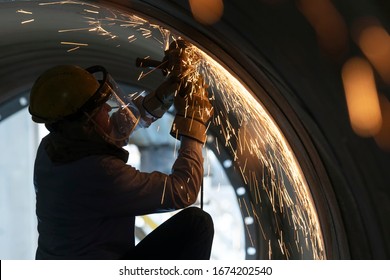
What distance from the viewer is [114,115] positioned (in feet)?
7.25

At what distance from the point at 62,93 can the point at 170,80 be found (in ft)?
1.21

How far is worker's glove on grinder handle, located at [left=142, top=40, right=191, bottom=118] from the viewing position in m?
2.29

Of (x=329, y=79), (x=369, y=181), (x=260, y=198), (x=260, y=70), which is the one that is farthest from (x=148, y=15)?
(x=260, y=198)

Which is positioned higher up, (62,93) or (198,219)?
(62,93)

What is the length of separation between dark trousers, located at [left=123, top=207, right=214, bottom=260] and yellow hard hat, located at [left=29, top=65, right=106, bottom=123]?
0.45 m

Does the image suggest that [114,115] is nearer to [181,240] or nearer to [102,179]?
[102,179]

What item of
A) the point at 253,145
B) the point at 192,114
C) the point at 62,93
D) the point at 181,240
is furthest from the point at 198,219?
the point at 253,145

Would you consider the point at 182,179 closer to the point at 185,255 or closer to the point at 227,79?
the point at 185,255

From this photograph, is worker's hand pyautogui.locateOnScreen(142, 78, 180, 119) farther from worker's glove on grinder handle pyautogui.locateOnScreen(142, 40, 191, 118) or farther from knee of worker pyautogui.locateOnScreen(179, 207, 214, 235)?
knee of worker pyautogui.locateOnScreen(179, 207, 214, 235)

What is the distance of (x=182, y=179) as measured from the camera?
6.75 feet

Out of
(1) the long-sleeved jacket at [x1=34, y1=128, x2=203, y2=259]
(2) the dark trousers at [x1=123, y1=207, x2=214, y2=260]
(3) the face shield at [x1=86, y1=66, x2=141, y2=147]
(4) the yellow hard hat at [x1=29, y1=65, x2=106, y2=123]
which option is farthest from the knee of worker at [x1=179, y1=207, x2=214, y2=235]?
(4) the yellow hard hat at [x1=29, y1=65, x2=106, y2=123]

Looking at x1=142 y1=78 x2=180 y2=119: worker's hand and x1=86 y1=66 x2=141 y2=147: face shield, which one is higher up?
x1=142 y1=78 x2=180 y2=119: worker's hand

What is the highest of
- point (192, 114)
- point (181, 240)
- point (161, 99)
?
point (161, 99)

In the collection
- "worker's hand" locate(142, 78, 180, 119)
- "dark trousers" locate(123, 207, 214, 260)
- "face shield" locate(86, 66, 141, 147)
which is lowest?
"dark trousers" locate(123, 207, 214, 260)
